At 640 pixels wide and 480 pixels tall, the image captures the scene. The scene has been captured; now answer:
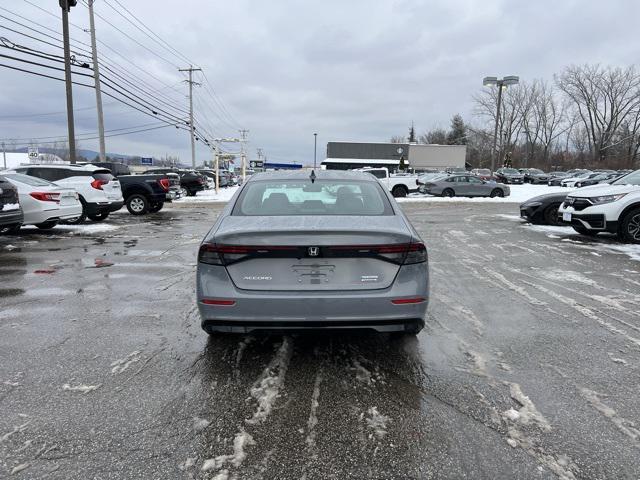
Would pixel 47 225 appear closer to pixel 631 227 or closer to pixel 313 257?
pixel 313 257

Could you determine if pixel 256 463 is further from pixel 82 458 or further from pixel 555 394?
pixel 555 394

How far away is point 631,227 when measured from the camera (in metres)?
9.12

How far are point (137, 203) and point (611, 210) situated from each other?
14.4 m

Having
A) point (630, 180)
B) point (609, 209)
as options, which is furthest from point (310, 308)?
point (630, 180)

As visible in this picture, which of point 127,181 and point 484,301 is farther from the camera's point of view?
point 127,181

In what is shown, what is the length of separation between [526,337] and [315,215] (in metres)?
2.29

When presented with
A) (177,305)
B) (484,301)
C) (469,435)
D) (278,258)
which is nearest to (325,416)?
(469,435)

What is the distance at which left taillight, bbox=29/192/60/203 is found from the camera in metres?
10.2

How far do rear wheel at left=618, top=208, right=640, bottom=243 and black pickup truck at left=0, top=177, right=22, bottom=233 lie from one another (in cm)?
1197

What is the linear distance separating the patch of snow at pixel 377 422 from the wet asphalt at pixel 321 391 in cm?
1

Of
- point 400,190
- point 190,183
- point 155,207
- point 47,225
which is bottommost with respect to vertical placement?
point 47,225

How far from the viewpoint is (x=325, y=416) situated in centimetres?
280

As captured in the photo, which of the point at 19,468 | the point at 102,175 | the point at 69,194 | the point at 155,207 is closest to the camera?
the point at 19,468

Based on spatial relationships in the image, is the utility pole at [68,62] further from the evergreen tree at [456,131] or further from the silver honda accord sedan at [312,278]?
the evergreen tree at [456,131]
